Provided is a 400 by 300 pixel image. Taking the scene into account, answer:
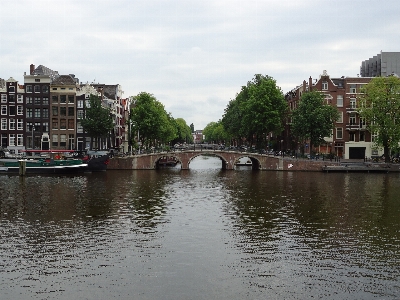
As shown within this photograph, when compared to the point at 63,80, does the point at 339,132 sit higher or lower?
lower

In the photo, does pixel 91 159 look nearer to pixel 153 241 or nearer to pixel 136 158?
pixel 136 158

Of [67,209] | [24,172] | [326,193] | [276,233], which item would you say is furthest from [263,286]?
[24,172]

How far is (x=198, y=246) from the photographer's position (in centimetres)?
2636

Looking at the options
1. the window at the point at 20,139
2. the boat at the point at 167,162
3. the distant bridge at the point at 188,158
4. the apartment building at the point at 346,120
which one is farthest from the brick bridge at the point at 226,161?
the window at the point at 20,139

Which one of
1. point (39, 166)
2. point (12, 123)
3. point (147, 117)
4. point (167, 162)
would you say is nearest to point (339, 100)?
point (167, 162)

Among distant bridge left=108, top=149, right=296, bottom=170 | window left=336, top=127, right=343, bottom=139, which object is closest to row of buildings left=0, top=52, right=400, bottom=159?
window left=336, top=127, right=343, bottom=139

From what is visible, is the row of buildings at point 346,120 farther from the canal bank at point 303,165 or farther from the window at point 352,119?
the canal bank at point 303,165

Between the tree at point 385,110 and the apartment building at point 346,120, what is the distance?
9724 millimetres

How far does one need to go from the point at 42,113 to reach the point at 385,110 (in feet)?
214

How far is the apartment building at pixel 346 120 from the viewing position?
96375mm

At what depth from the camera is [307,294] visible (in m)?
18.9

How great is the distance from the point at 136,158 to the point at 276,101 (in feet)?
97.3

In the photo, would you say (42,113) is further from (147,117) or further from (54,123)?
(147,117)

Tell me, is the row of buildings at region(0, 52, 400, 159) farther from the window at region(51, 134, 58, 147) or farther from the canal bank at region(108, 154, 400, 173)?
the canal bank at region(108, 154, 400, 173)
